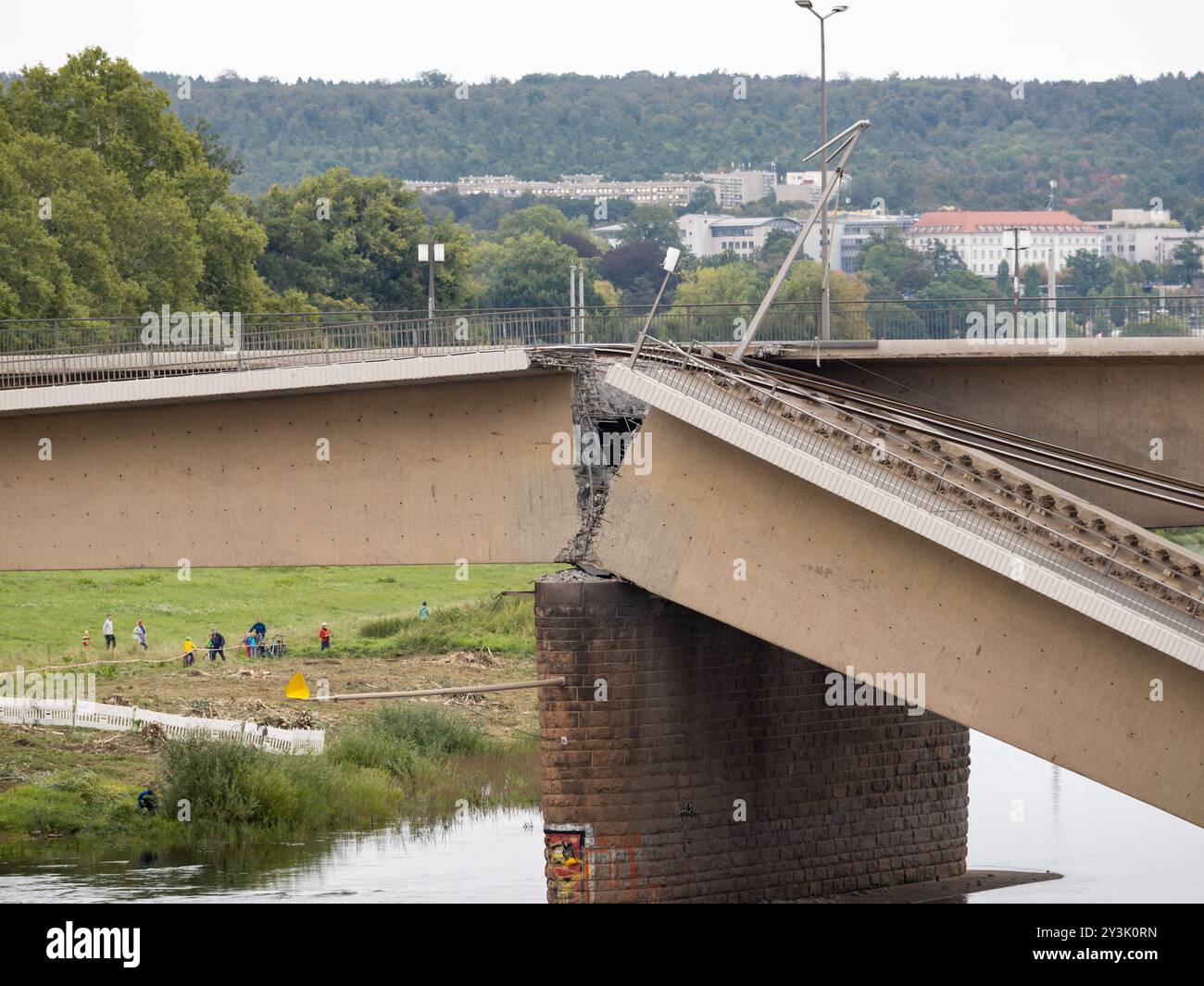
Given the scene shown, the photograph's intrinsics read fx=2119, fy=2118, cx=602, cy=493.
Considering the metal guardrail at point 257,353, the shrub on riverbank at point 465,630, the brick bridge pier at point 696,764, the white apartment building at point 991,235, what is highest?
the white apartment building at point 991,235

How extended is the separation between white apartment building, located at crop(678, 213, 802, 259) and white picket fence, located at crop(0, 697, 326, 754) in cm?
14146

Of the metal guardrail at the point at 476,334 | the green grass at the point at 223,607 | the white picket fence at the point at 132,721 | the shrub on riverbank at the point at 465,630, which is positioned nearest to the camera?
the metal guardrail at the point at 476,334

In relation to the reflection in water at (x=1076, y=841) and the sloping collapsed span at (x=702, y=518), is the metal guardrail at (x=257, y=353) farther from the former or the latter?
the reflection in water at (x=1076, y=841)

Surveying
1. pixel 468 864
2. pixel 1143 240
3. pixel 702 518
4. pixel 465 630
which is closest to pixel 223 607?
pixel 465 630

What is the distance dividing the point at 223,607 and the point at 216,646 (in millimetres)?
8334

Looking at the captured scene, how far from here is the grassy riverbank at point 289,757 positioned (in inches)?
1449

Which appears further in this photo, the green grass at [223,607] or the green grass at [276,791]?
the green grass at [223,607]

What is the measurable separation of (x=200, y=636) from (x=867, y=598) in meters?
33.4

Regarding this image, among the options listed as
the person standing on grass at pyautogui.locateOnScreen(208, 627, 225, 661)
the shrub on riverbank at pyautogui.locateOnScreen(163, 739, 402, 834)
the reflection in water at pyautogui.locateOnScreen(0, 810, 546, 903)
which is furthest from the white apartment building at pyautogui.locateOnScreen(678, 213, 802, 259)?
the reflection in water at pyautogui.locateOnScreen(0, 810, 546, 903)

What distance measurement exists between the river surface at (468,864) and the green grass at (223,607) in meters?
15.7

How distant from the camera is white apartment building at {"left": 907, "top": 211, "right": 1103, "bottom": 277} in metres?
163

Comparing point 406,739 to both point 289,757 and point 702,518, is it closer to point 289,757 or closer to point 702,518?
point 289,757

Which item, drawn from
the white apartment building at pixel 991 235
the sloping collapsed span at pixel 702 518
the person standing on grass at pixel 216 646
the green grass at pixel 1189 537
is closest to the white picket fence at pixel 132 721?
the person standing on grass at pixel 216 646

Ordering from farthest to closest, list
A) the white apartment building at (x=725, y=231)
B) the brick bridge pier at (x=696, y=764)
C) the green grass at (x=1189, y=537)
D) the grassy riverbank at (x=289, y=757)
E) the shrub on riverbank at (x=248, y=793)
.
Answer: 1. the white apartment building at (x=725, y=231)
2. the green grass at (x=1189, y=537)
3. the grassy riverbank at (x=289, y=757)
4. the shrub on riverbank at (x=248, y=793)
5. the brick bridge pier at (x=696, y=764)
